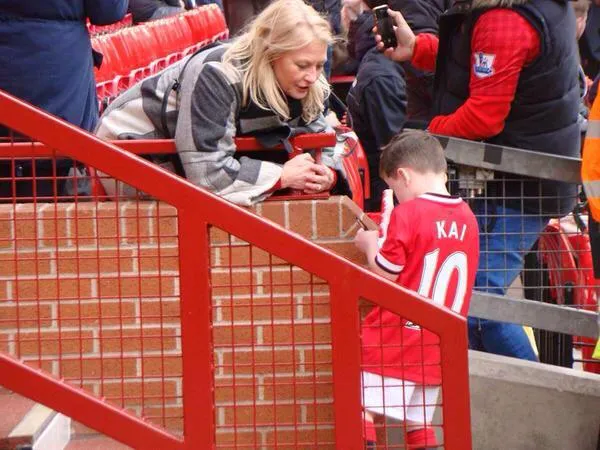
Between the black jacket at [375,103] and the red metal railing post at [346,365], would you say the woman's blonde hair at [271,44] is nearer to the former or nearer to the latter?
the red metal railing post at [346,365]

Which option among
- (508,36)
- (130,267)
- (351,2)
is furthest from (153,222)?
(351,2)

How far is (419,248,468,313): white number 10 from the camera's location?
15.9 ft

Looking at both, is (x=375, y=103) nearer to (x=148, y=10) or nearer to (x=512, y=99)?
(x=512, y=99)

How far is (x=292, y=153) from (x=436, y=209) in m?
0.57

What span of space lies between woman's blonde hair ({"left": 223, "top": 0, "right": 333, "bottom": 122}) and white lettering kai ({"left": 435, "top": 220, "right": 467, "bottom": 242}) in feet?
2.28

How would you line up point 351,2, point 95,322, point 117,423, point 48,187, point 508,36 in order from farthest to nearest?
point 351,2 → point 508,36 → point 48,187 → point 95,322 → point 117,423

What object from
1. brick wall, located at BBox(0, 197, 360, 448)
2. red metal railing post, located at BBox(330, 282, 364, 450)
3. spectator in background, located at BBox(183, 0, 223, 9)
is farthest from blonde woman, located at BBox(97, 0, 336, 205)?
spectator in background, located at BBox(183, 0, 223, 9)

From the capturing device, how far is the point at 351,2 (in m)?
8.91

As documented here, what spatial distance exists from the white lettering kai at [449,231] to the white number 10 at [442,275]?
0.06 metres

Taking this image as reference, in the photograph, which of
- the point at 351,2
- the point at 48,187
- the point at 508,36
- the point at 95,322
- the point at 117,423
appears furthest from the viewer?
the point at 351,2

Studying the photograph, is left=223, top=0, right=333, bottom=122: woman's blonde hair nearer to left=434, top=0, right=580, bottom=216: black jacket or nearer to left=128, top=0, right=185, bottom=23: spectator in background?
left=434, top=0, right=580, bottom=216: black jacket

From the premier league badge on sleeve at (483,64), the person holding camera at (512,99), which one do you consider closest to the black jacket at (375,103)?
the person holding camera at (512,99)

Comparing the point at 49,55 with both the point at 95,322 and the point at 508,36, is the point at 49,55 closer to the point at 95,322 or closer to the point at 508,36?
the point at 95,322

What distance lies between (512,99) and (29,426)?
273 centimetres
